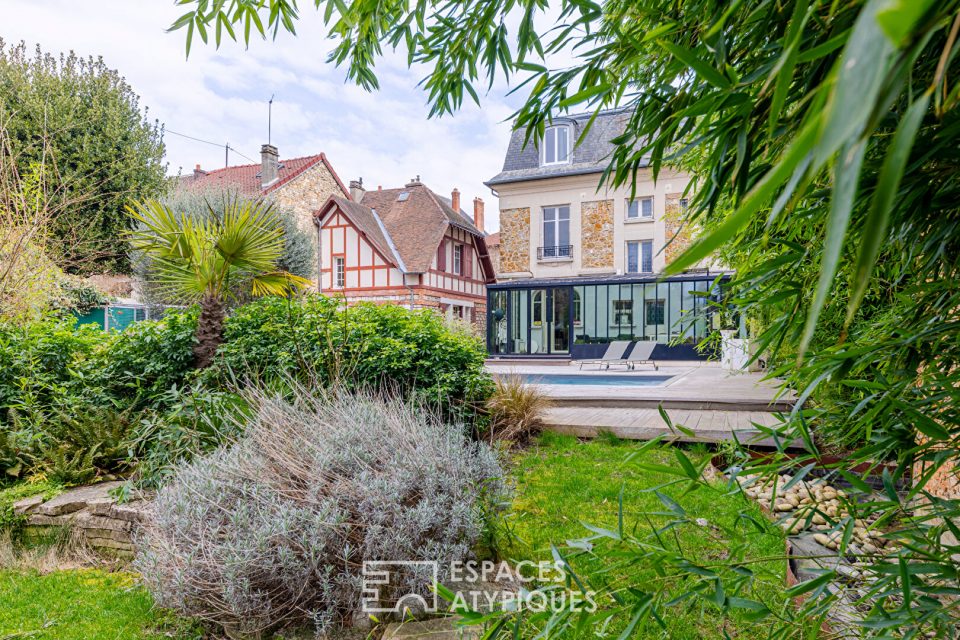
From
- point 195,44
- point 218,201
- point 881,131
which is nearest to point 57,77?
point 218,201

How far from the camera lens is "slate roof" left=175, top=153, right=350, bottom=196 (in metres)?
19.7

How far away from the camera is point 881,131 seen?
891mm

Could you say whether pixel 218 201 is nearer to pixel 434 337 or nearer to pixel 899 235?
pixel 434 337

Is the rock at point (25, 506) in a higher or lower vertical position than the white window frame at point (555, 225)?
lower

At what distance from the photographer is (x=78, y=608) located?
7.98 feet

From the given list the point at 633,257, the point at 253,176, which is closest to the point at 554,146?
the point at 633,257

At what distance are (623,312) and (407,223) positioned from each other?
939 centimetres

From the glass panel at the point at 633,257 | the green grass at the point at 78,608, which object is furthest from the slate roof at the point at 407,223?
the green grass at the point at 78,608

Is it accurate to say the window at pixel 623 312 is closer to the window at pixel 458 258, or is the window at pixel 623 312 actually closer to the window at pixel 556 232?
the window at pixel 556 232

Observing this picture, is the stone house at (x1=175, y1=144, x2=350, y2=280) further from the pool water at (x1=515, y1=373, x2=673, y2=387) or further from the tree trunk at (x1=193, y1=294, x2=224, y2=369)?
the tree trunk at (x1=193, y1=294, x2=224, y2=369)

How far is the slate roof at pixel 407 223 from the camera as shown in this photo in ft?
66.1

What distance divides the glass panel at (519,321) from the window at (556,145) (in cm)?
458

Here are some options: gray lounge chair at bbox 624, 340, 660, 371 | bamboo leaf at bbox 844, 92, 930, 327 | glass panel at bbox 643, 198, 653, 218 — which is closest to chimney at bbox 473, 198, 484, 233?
glass panel at bbox 643, 198, 653, 218

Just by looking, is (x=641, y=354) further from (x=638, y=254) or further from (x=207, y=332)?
(x=207, y=332)
